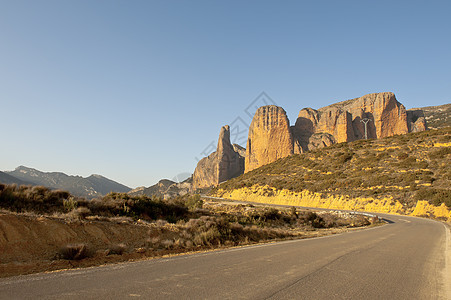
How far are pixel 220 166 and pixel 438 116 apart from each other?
342 feet

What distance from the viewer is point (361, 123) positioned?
10712 cm

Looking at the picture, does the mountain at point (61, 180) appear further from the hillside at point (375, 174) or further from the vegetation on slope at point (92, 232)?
the vegetation on slope at point (92, 232)

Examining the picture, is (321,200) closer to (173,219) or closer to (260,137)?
(173,219)

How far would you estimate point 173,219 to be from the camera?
17047 millimetres

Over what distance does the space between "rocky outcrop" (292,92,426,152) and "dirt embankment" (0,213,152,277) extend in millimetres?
104624

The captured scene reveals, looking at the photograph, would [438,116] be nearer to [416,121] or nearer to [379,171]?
[416,121]

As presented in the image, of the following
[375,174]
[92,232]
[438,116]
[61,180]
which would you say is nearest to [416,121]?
[438,116]

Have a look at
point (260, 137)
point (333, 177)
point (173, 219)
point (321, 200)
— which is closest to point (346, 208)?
point (321, 200)

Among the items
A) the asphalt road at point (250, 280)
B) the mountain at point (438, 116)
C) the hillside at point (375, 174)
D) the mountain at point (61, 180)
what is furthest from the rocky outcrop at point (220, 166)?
the asphalt road at point (250, 280)

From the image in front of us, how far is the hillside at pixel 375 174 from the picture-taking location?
35531 mm

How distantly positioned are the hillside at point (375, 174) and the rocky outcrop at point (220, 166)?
65504 millimetres

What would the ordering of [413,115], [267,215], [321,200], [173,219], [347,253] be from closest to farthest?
[347,253] → [173,219] → [267,215] → [321,200] → [413,115]

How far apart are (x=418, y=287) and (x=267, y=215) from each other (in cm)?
1724

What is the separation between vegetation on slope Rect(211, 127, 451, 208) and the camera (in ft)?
117
